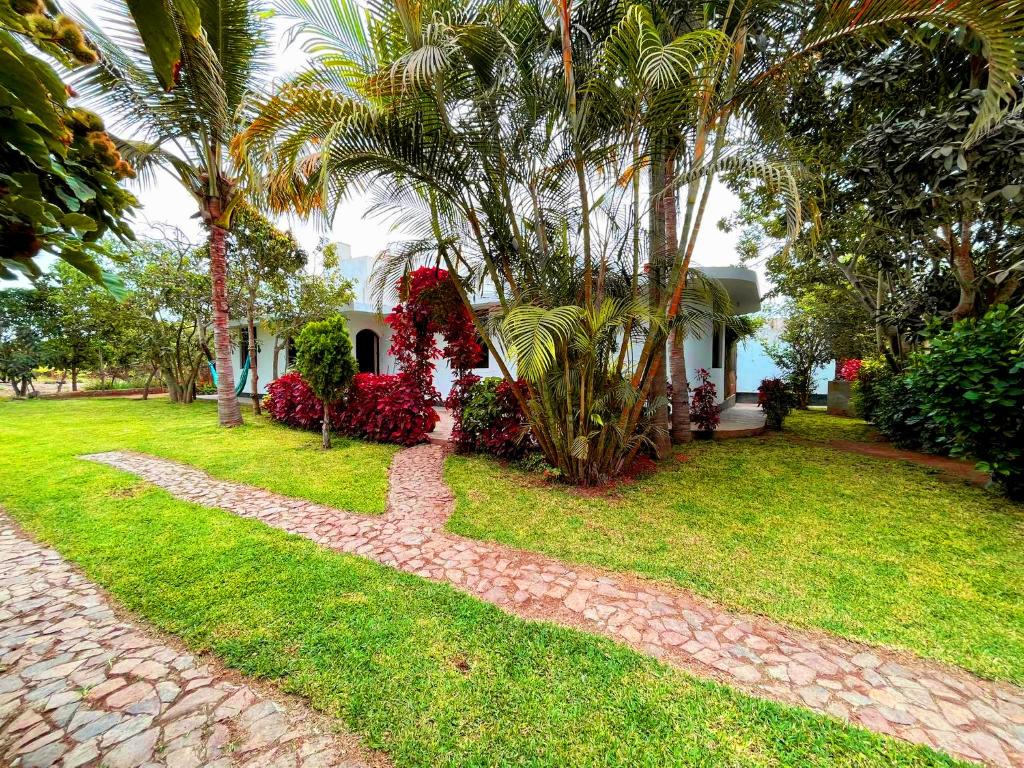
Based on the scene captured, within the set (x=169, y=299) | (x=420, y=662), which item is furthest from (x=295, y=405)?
(x=420, y=662)

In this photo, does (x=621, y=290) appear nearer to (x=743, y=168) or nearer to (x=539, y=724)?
(x=743, y=168)

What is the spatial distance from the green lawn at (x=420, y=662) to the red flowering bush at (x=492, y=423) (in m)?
3.04

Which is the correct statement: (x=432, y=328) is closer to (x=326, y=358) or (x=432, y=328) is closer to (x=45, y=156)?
(x=326, y=358)

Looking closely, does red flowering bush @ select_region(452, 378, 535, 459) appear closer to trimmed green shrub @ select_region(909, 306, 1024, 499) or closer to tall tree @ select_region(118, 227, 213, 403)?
trimmed green shrub @ select_region(909, 306, 1024, 499)

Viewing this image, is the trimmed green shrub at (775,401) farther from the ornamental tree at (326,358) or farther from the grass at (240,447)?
the ornamental tree at (326,358)

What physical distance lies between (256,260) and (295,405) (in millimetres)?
3952

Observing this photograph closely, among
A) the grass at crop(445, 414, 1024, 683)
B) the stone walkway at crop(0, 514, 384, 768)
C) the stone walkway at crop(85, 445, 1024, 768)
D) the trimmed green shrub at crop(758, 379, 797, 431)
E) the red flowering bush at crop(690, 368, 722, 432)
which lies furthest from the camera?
the trimmed green shrub at crop(758, 379, 797, 431)

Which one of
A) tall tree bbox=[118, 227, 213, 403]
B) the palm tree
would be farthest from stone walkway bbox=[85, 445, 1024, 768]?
tall tree bbox=[118, 227, 213, 403]

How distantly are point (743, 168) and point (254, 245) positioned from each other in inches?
405

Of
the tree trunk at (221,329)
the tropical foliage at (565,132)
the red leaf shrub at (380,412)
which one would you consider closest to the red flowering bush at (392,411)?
the red leaf shrub at (380,412)

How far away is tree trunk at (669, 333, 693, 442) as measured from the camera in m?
6.54

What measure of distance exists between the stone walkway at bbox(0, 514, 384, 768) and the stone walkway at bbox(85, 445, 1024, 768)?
49.1 inches

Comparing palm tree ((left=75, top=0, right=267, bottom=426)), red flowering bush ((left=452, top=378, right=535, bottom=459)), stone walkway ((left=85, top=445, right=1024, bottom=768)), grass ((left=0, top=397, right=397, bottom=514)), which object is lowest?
stone walkway ((left=85, top=445, right=1024, bottom=768))

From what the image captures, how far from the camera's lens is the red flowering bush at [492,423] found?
19.3 feet
